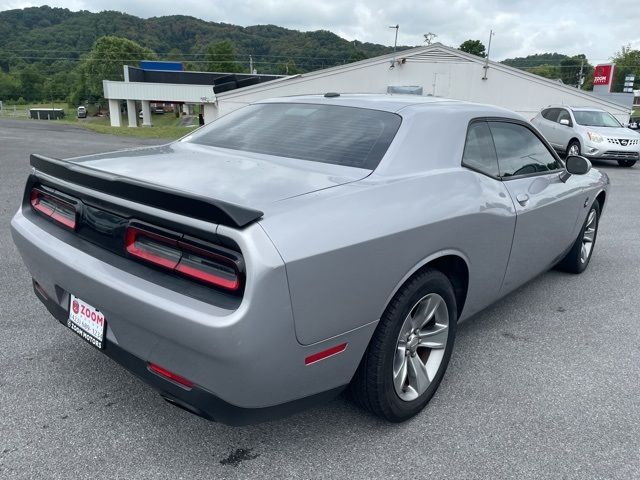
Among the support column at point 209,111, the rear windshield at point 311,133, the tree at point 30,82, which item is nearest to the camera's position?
the rear windshield at point 311,133

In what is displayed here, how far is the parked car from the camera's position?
42.5ft

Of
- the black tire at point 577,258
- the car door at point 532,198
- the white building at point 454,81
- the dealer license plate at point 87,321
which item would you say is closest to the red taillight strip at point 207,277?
the dealer license plate at point 87,321

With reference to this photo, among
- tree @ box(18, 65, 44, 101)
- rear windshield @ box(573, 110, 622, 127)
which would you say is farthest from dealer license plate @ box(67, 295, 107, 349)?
tree @ box(18, 65, 44, 101)

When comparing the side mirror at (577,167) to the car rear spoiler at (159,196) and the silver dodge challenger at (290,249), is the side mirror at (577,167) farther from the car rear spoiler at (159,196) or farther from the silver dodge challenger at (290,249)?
the car rear spoiler at (159,196)

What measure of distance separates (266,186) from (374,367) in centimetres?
90

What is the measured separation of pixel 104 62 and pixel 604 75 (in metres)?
74.9

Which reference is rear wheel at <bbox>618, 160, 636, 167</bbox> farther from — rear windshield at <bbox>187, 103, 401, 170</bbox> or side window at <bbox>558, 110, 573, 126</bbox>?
rear windshield at <bbox>187, 103, 401, 170</bbox>

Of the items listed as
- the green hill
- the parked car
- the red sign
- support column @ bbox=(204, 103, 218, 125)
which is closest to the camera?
the parked car

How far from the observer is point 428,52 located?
24.8m

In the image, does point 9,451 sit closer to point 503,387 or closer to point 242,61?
point 503,387

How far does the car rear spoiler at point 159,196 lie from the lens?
171 centimetres

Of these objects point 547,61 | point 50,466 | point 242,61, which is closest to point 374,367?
point 50,466

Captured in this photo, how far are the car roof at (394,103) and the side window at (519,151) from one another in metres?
0.11

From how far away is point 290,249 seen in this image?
1.74 metres
